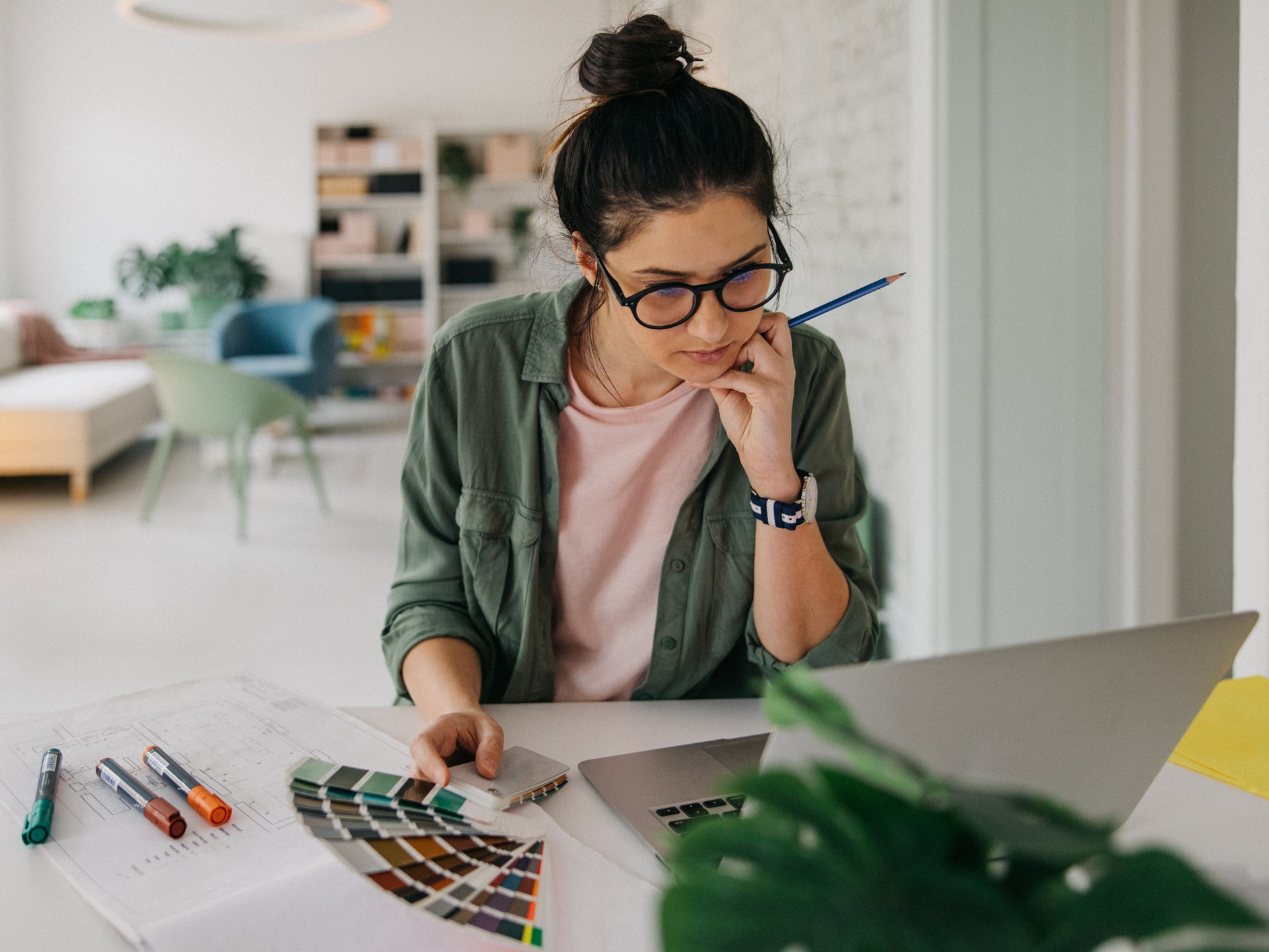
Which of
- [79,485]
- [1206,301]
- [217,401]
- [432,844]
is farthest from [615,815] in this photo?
[79,485]

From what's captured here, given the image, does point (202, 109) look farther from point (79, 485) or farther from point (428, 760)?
point (428, 760)

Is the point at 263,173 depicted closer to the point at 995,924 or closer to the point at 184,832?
the point at 184,832

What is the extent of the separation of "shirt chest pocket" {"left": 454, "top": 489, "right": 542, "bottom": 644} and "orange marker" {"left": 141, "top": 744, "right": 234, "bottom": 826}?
16.8 inches

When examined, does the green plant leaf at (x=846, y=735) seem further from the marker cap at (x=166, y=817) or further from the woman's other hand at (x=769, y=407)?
the woman's other hand at (x=769, y=407)

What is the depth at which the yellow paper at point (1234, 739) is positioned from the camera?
919 mm

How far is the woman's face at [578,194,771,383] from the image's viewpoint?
3.61 ft

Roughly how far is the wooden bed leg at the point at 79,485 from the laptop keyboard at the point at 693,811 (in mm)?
5134

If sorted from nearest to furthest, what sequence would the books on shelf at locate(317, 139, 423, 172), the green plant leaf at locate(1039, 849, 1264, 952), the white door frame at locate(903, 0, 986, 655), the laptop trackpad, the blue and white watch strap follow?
the green plant leaf at locate(1039, 849, 1264, 952) < the laptop trackpad < the blue and white watch strap < the white door frame at locate(903, 0, 986, 655) < the books on shelf at locate(317, 139, 423, 172)

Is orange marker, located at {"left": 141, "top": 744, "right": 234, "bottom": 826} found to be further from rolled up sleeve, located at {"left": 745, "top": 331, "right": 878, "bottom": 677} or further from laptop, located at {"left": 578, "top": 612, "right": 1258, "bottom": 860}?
rolled up sleeve, located at {"left": 745, "top": 331, "right": 878, "bottom": 677}

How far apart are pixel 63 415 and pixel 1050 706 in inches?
217

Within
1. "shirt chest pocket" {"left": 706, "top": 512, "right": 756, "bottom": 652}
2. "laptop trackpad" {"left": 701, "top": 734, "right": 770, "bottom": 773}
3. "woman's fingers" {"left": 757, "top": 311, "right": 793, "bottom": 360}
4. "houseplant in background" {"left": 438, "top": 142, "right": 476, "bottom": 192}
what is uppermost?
"houseplant in background" {"left": 438, "top": 142, "right": 476, "bottom": 192}

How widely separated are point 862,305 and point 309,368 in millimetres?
4495

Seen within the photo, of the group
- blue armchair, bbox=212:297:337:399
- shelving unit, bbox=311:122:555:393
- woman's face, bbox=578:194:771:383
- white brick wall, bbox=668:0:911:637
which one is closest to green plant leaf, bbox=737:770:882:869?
woman's face, bbox=578:194:771:383

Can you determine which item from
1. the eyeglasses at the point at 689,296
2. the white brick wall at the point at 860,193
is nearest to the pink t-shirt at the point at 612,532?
the eyeglasses at the point at 689,296
